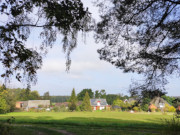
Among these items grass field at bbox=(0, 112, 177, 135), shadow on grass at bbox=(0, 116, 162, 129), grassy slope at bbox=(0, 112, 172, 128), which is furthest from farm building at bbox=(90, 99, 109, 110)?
shadow on grass at bbox=(0, 116, 162, 129)

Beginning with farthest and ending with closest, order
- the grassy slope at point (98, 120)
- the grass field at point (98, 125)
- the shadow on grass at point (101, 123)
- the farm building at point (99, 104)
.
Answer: the farm building at point (99, 104) → the grassy slope at point (98, 120) → the shadow on grass at point (101, 123) → the grass field at point (98, 125)

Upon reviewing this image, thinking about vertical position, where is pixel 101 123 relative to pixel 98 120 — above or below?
above

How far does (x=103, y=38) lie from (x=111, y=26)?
599 mm

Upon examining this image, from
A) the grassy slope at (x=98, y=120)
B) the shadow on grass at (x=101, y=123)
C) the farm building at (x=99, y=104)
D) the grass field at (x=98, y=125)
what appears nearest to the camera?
the grass field at (x=98, y=125)

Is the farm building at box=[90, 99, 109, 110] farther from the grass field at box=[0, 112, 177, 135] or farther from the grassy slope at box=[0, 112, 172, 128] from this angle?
the grass field at box=[0, 112, 177, 135]

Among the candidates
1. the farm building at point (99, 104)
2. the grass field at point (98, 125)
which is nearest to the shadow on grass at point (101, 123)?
the grass field at point (98, 125)

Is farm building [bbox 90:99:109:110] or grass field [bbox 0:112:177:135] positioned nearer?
grass field [bbox 0:112:177:135]

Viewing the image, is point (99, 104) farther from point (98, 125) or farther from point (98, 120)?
point (98, 125)

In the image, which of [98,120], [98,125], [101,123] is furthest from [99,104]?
[98,125]

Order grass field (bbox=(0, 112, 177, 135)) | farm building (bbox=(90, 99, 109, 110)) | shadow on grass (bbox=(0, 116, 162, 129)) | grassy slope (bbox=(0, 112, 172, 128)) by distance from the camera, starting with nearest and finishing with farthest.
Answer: grass field (bbox=(0, 112, 177, 135)), shadow on grass (bbox=(0, 116, 162, 129)), grassy slope (bbox=(0, 112, 172, 128)), farm building (bbox=(90, 99, 109, 110))

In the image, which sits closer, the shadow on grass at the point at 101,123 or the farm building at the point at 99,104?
the shadow on grass at the point at 101,123

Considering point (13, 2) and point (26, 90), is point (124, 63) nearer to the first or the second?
point (26, 90)

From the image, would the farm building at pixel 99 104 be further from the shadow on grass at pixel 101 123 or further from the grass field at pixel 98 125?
the shadow on grass at pixel 101 123

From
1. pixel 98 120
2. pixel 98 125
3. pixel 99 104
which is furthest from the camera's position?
pixel 99 104
